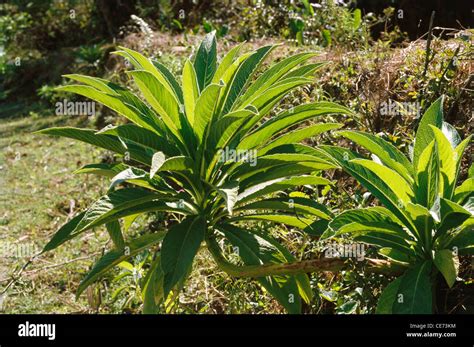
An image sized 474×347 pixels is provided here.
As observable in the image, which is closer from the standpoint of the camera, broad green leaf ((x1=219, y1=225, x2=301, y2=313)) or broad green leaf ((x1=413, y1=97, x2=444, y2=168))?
broad green leaf ((x1=413, y1=97, x2=444, y2=168))

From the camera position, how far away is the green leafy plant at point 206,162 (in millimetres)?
3090

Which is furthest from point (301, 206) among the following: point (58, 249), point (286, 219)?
point (58, 249)

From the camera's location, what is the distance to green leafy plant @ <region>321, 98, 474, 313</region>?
2.80 m

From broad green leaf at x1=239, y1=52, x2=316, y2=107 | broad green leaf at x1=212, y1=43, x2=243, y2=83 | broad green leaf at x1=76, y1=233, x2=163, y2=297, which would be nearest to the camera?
broad green leaf at x1=76, y1=233, x2=163, y2=297

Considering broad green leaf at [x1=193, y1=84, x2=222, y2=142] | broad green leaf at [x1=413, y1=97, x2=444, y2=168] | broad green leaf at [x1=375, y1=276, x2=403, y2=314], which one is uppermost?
broad green leaf at [x1=193, y1=84, x2=222, y2=142]

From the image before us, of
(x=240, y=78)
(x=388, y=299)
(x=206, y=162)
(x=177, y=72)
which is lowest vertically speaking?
(x=388, y=299)

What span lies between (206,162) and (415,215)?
3.16 ft

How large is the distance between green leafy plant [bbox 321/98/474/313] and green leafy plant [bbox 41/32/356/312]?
26cm

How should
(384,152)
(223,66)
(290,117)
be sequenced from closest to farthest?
(384,152), (290,117), (223,66)

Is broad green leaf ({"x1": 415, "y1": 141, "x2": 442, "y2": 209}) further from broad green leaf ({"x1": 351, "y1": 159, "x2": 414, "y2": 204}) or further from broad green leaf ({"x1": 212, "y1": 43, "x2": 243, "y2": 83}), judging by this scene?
broad green leaf ({"x1": 212, "y1": 43, "x2": 243, "y2": 83})

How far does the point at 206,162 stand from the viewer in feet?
10.7

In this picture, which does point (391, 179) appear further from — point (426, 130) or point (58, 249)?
point (58, 249)

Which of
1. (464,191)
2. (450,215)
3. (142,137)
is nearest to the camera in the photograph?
(450,215)

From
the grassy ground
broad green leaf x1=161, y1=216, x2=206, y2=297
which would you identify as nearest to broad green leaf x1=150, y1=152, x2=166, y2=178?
broad green leaf x1=161, y1=216, x2=206, y2=297
